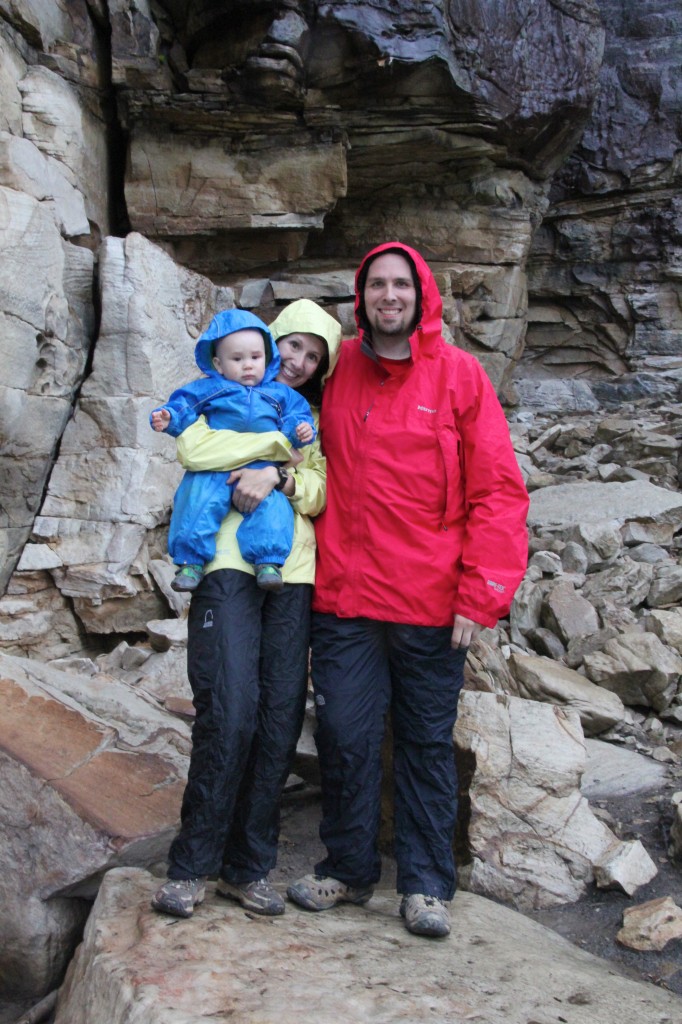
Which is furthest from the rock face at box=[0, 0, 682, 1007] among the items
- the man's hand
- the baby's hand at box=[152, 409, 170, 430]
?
the baby's hand at box=[152, 409, 170, 430]

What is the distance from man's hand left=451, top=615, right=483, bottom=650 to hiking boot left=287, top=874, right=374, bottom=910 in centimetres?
89

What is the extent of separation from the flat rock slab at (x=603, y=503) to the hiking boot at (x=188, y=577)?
249 inches

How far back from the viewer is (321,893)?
2713 mm

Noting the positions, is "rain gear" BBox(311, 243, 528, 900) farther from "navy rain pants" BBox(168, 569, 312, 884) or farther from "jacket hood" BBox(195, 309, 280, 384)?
"jacket hood" BBox(195, 309, 280, 384)

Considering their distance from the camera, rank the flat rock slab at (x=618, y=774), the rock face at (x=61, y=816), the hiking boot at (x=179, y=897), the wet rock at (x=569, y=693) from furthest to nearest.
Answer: the wet rock at (x=569, y=693) < the flat rock slab at (x=618, y=774) < the rock face at (x=61, y=816) < the hiking boot at (x=179, y=897)

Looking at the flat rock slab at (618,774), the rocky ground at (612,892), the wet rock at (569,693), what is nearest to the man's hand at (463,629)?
the rocky ground at (612,892)

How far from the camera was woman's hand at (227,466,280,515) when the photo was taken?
8.45 ft

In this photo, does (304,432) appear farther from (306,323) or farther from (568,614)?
(568,614)

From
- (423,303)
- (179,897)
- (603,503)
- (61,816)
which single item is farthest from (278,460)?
(603,503)

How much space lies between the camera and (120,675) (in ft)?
16.4

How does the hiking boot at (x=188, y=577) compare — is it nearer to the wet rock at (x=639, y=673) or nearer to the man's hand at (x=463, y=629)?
the man's hand at (x=463, y=629)

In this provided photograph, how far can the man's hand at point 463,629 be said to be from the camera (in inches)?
104

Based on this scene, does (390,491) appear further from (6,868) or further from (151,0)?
(151,0)

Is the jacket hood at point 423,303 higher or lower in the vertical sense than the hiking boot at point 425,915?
higher
